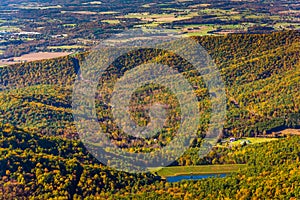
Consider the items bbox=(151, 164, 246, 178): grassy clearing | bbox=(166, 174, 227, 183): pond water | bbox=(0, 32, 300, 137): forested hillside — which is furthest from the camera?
bbox=(0, 32, 300, 137): forested hillside

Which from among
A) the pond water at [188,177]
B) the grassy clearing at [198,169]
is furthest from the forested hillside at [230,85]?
the pond water at [188,177]

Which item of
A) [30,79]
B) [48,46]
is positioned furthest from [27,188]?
[48,46]

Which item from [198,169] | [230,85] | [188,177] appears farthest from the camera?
[230,85]

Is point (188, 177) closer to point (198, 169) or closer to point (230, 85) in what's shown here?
point (198, 169)

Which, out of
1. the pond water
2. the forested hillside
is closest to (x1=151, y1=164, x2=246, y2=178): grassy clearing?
the pond water

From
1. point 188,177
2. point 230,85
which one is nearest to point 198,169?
point 188,177

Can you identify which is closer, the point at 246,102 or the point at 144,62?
the point at 246,102

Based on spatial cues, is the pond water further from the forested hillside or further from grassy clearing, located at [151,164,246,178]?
the forested hillside

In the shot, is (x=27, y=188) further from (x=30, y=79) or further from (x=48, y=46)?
(x=48, y=46)
